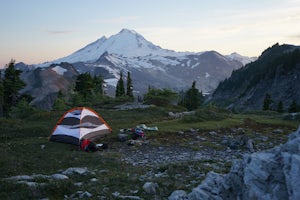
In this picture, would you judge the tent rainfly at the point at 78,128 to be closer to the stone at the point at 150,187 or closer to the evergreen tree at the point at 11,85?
the stone at the point at 150,187

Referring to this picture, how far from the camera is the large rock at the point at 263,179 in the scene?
7248 millimetres

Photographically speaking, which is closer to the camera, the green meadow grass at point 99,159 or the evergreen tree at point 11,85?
the green meadow grass at point 99,159

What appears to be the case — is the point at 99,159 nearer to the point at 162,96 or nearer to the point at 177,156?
the point at 177,156

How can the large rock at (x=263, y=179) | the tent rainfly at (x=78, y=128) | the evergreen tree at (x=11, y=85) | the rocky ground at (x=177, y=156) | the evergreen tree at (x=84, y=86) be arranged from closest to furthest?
the large rock at (x=263, y=179)
the rocky ground at (x=177, y=156)
the tent rainfly at (x=78, y=128)
the evergreen tree at (x=11, y=85)
the evergreen tree at (x=84, y=86)

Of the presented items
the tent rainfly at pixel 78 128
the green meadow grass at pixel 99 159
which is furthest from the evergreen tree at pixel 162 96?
the tent rainfly at pixel 78 128

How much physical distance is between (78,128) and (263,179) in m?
17.2

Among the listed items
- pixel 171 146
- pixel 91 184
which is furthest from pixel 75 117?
pixel 91 184

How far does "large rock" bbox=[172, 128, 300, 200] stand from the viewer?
7248 millimetres

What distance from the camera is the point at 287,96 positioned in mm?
115250

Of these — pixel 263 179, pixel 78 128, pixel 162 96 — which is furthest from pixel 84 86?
pixel 263 179

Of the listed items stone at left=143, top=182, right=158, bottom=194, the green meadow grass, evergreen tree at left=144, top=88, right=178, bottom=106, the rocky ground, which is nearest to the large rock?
the rocky ground

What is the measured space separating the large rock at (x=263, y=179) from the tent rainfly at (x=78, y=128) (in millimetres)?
14603

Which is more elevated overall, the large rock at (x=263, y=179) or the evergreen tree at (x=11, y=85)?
the evergreen tree at (x=11, y=85)

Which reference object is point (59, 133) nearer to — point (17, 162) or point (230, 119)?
point (17, 162)
